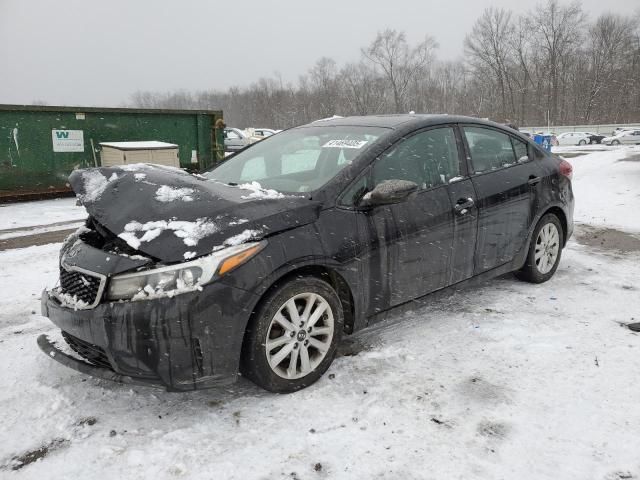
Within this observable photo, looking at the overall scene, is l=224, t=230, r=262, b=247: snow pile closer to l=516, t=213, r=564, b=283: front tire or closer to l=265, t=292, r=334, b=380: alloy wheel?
l=265, t=292, r=334, b=380: alloy wheel

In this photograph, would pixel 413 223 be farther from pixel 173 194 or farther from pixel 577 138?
pixel 577 138

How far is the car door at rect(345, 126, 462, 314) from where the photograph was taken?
3.29 metres

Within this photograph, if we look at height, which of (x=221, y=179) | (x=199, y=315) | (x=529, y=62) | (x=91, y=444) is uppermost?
(x=529, y=62)

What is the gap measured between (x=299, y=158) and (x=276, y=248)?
126 centimetres

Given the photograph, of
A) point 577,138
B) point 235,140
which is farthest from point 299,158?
point 577,138

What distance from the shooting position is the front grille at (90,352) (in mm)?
2650

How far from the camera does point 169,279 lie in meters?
2.52

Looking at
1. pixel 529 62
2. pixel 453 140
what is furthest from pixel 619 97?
pixel 453 140

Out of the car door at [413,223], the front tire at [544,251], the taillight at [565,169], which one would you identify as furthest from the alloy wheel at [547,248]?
the car door at [413,223]

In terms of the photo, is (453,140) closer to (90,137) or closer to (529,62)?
(90,137)

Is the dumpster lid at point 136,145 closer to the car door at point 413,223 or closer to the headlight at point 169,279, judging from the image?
the car door at point 413,223

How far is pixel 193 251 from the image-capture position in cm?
257

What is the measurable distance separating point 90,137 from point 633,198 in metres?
11.7

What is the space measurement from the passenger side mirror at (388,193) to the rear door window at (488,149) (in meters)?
1.13
